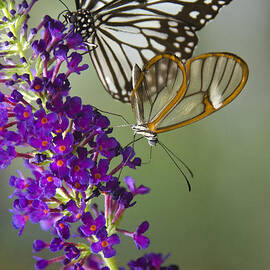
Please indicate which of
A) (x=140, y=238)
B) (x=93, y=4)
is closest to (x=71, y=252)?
(x=140, y=238)

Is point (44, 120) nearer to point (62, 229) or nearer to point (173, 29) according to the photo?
point (62, 229)

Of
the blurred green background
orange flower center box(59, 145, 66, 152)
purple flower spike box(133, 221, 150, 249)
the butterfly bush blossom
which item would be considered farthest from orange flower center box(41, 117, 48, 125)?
the blurred green background

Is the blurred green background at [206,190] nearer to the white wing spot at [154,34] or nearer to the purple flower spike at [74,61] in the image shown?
the white wing spot at [154,34]

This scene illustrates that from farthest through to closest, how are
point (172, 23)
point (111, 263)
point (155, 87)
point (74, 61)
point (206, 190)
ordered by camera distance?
point (206, 190) → point (172, 23) → point (155, 87) → point (74, 61) → point (111, 263)

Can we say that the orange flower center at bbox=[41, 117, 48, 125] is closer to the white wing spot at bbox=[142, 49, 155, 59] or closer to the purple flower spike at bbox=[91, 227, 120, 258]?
the purple flower spike at bbox=[91, 227, 120, 258]

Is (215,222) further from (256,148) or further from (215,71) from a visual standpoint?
(215,71)

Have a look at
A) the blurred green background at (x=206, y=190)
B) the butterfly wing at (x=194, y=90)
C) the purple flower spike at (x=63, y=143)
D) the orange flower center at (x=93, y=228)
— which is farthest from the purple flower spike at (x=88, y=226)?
the blurred green background at (x=206, y=190)
